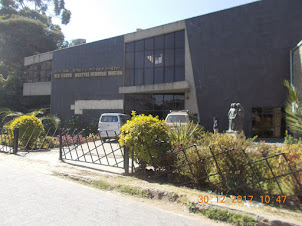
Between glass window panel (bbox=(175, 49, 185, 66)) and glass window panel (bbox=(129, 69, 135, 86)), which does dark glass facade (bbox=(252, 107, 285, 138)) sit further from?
glass window panel (bbox=(129, 69, 135, 86))

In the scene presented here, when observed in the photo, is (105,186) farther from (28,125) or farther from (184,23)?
(184,23)

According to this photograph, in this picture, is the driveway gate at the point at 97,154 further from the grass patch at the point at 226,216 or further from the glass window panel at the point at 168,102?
the glass window panel at the point at 168,102

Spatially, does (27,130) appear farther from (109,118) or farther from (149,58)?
(149,58)

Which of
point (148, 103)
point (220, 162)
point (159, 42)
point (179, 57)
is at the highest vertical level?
point (159, 42)

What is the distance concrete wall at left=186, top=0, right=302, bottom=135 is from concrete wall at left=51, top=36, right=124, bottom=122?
7407mm

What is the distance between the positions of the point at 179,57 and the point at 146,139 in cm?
1464

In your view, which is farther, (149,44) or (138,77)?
(138,77)

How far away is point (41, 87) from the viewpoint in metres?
24.6

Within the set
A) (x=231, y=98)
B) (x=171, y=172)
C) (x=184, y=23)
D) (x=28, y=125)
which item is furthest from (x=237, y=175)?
(x=184, y=23)

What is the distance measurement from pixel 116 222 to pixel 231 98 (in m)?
15.1

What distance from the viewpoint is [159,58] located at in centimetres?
1928

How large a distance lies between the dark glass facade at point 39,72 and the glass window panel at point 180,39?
48.5 feet
